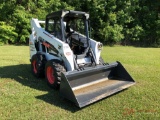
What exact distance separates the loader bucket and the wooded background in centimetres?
1315

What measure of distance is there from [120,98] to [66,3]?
1532 cm

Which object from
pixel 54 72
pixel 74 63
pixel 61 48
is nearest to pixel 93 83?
pixel 74 63

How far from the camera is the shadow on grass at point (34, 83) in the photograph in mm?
4266

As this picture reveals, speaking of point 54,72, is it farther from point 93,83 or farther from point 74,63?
point 93,83

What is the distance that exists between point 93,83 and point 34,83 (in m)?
1.71

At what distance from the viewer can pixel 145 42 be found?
2031 cm

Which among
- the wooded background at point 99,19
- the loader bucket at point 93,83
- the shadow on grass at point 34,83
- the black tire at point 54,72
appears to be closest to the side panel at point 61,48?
the black tire at point 54,72

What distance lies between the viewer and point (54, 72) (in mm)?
4898

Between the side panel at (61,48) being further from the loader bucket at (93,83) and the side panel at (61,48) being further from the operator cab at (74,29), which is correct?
the loader bucket at (93,83)

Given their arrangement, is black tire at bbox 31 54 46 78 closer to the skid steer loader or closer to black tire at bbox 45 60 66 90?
the skid steer loader

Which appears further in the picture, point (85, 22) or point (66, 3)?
point (66, 3)

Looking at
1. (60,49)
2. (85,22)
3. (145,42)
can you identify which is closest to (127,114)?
(60,49)

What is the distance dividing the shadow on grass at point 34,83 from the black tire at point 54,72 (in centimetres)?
17

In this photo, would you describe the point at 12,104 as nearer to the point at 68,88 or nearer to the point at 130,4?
the point at 68,88
